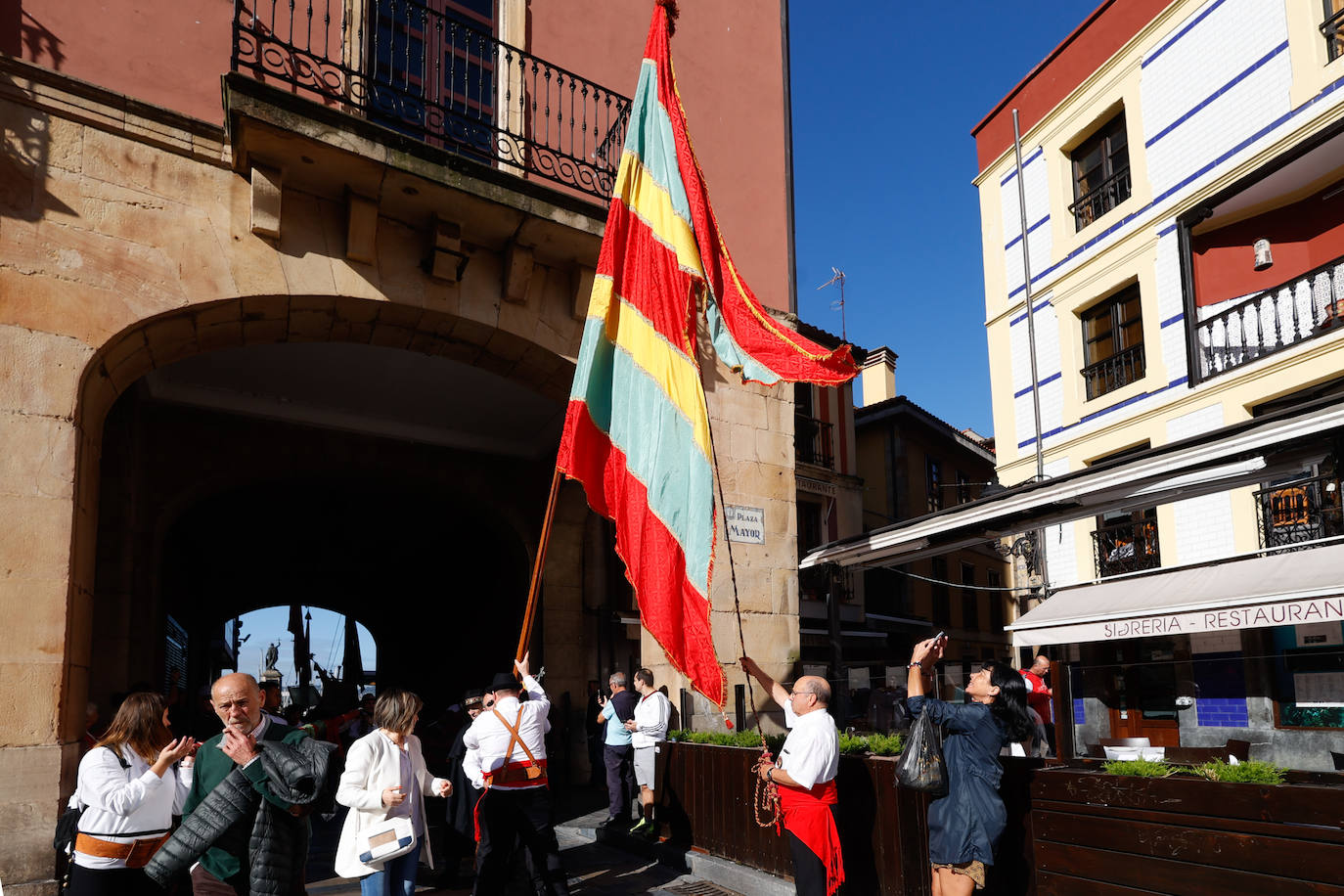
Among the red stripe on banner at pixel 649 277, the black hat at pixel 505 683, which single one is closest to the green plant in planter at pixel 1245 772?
the red stripe on banner at pixel 649 277

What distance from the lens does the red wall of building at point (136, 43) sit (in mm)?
6551

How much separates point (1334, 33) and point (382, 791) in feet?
51.8

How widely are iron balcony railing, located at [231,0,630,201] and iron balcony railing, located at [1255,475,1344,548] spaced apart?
10489 millimetres

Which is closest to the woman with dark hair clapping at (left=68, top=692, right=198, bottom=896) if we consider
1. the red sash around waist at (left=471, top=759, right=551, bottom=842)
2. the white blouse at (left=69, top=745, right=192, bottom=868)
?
the white blouse at (left=69, top=745, right=192, bottom=868)

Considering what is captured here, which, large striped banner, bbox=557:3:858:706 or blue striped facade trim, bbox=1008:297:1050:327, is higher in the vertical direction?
blue striped facade trim, bbox=1008:297:1050:327

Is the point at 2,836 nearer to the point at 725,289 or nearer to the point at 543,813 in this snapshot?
the point at 543,813

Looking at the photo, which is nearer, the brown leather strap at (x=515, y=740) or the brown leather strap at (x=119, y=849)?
the brown leather strap at (x=119, y=849)

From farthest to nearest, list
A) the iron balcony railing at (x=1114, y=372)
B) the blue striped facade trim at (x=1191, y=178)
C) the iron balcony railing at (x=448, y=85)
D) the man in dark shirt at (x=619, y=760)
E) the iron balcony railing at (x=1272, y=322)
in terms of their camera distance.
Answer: the iron balcony railing at (x=1114, y=372) < the blue striped facade trim at (x=1191, y=178) < the iron balcony railing at (x=1272, y=322) < the man in dark shirt at (x=619, y=760) < the iron balcony railing at (x=448, y=85)

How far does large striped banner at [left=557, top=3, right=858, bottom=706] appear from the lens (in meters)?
5.80

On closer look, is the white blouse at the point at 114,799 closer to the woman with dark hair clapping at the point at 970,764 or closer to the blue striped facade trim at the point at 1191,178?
the woman with dark hair clapping at the point at 970,764

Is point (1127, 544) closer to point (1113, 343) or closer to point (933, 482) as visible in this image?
point (1113, 343)

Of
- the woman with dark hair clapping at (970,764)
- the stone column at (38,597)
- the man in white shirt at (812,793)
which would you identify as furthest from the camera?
the stone column at (38,597)

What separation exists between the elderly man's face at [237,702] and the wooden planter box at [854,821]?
3.74 metres

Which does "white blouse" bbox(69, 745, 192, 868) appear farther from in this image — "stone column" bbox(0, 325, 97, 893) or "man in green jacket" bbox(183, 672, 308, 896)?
"stone column" bbox(0, 325, 97, 893)
